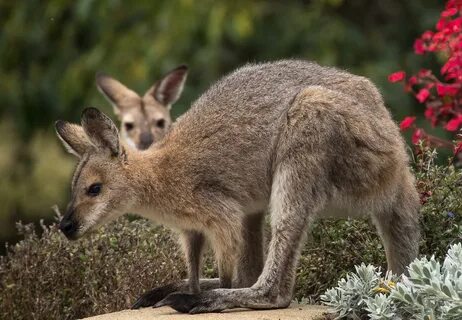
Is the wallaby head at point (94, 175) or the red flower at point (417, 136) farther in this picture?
the red flower at point (417, 136)

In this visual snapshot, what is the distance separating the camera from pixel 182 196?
7.37 m

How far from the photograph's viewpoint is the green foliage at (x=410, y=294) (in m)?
5.86

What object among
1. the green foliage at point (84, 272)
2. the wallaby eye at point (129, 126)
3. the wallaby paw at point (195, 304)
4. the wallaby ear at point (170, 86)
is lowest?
the wallaby paw at point (195, 304)

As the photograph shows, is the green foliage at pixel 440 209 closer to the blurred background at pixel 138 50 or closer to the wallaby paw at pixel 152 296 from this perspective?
the wallaby paw at pixel 152 296

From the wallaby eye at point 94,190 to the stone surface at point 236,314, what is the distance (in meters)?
0.70

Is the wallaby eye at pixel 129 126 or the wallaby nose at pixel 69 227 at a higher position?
the wallaby eye at pixel 129 126

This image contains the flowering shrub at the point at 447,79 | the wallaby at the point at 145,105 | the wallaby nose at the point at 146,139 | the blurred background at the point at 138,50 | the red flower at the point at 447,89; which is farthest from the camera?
the blurred background at the point at 138,50

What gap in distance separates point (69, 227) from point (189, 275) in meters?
0.72

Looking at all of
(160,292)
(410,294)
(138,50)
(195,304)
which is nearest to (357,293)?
(410,294)

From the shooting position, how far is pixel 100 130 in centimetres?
747

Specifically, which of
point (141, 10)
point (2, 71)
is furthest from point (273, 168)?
point (2, 71)

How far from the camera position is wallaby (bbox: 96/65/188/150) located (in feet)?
40.7

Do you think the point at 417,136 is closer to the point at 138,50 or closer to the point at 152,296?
the point at 152,296

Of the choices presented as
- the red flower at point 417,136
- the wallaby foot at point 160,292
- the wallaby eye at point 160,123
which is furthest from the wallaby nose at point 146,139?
the wallaby foot at point 160,292
